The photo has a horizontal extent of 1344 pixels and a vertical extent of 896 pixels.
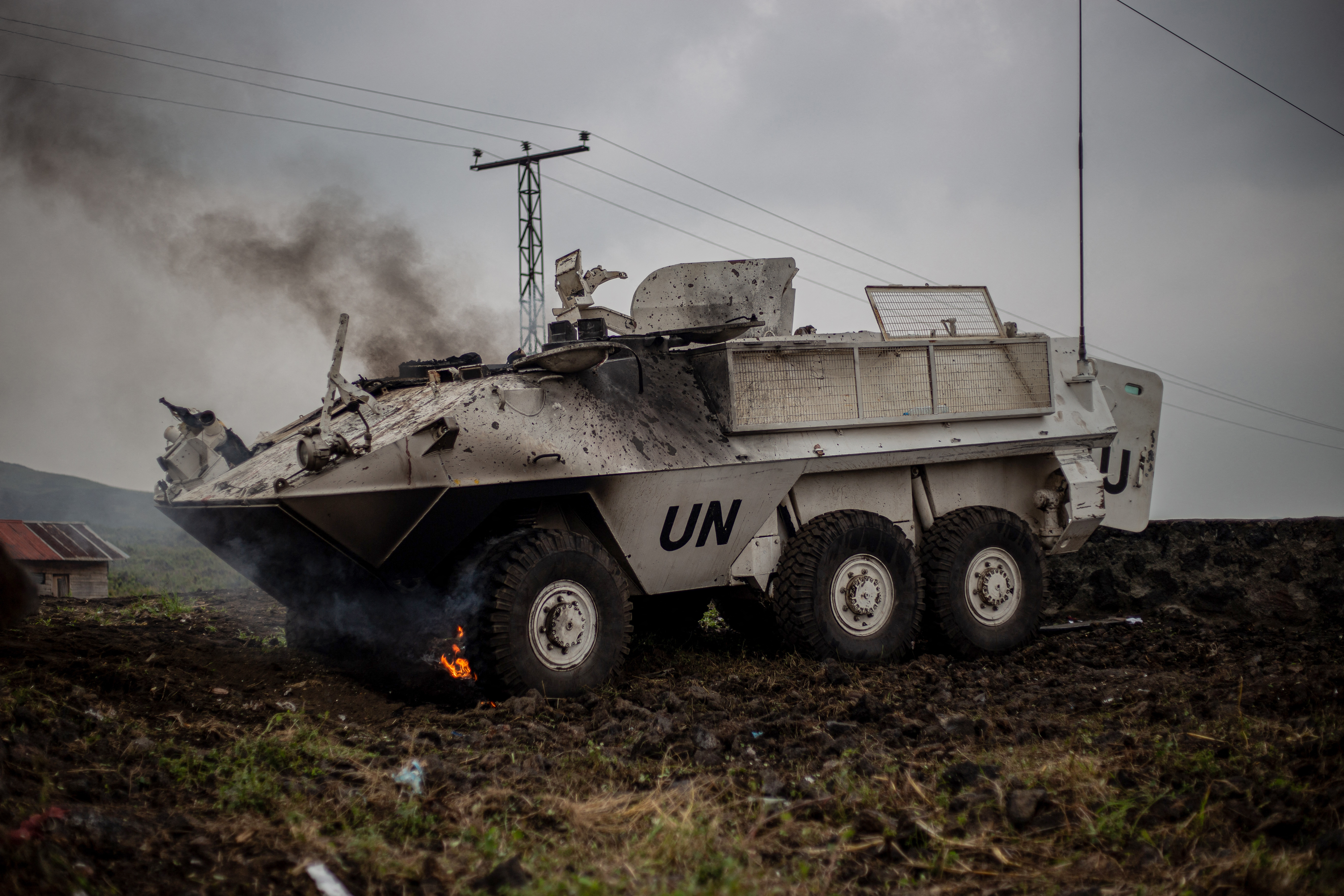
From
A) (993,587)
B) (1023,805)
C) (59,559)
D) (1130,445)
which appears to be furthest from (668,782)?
(59,559)

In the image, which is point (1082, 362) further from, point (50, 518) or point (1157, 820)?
point (50, 518)

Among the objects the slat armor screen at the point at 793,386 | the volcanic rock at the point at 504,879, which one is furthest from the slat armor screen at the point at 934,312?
the volcanic rock at the point at 504,879

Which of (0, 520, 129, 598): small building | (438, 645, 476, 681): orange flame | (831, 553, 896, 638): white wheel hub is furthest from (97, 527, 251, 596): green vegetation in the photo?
(831, 553, 896, 638): white wheel hub

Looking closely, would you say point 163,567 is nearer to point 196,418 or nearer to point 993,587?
point 196,418

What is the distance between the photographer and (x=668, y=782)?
441cm

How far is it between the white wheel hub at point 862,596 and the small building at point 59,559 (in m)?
8.27

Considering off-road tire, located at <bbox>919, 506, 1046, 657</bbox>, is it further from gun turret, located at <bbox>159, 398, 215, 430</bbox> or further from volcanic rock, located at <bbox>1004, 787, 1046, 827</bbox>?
gun turret, located at <bbox>159, 398, 215, 430</bbox>

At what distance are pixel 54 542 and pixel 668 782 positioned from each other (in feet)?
33.1

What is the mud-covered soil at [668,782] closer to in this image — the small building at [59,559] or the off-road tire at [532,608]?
the off-road tire at [532,608]

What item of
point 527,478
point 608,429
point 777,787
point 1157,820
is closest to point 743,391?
point 608,429

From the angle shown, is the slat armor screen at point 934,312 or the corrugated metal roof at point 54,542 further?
the corrugated metal roof at point 54,542

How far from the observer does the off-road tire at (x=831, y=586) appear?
22.3 ft

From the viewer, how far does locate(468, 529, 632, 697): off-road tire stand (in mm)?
5492

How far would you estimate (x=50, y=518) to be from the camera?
22.9 meters
